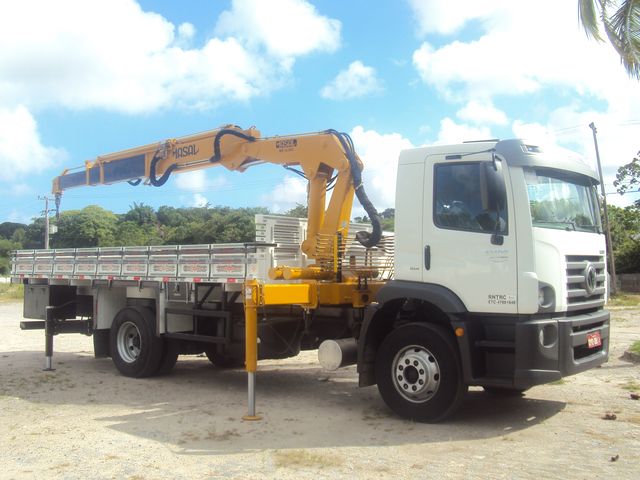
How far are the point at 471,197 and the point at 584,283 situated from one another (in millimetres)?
1488

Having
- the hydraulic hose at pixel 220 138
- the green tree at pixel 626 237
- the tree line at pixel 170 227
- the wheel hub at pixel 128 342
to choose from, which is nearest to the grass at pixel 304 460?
the wheel hub at pixel 128 342

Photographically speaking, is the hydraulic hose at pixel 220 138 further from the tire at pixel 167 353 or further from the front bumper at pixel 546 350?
the front bumper at pixel 546 350

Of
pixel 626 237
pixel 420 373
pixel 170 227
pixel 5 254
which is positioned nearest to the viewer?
pixel 420 373

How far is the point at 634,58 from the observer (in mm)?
9891

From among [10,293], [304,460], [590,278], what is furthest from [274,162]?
[10,293]

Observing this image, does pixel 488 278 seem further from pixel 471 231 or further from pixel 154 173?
pixel 154 173

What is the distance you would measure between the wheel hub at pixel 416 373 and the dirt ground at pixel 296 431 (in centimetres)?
33

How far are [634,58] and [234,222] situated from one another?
57.1 ft

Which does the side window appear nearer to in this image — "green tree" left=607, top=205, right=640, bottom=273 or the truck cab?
the truck cab

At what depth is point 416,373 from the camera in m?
6.86

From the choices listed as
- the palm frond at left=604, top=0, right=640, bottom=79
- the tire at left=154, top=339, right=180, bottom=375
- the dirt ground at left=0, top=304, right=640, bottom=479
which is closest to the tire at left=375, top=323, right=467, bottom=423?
the dirt ground at left=0, top=304, right=640, bottom=479

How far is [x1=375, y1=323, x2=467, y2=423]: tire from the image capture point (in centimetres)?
658

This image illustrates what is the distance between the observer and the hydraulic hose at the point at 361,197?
346 inches

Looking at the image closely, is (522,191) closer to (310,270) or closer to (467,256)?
(467,256)
